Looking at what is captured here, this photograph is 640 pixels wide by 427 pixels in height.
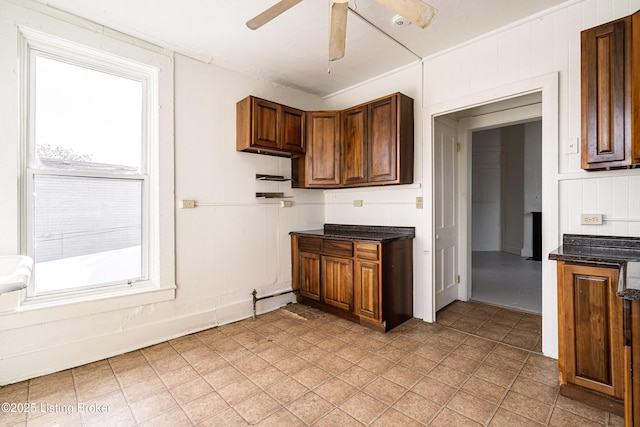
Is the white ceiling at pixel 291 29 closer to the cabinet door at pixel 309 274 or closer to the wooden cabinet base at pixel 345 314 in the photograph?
the cabinet door at pixel 309 274

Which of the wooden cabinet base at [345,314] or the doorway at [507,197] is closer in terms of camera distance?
the wooden cabinet base at [345,314]

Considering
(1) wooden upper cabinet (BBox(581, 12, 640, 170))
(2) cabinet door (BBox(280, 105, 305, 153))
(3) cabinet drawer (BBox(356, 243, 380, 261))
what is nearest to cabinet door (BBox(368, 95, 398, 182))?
(3) cabinet drawer (BBox(356, 243, 380, 261))

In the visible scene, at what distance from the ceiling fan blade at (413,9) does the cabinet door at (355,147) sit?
5.14 ft

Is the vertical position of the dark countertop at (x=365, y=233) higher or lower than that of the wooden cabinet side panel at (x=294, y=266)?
higher

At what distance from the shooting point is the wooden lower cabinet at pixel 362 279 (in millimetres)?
2988

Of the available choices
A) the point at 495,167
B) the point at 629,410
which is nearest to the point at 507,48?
the point at 629,410

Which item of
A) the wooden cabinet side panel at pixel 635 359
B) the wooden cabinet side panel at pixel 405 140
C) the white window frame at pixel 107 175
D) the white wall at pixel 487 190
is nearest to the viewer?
the wooden cabinet side panel at pixel 635 359

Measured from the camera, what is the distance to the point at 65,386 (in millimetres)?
2141

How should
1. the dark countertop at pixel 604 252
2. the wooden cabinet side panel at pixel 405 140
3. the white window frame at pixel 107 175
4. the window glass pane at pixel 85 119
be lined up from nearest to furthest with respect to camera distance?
the dark countertop at pixel 604 252, the white window frame at pixel 107 175, the window glass pane at pixel 85 119, the wooden cabinet side panel at pixel 405 140

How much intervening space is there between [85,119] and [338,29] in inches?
88.9

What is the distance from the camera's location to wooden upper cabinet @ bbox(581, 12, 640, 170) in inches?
71.2

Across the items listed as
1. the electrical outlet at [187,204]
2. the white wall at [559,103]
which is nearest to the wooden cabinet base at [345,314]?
the white wall at [559,103]

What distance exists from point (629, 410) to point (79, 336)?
3.41 m

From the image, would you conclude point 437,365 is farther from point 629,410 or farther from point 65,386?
point 65,386
